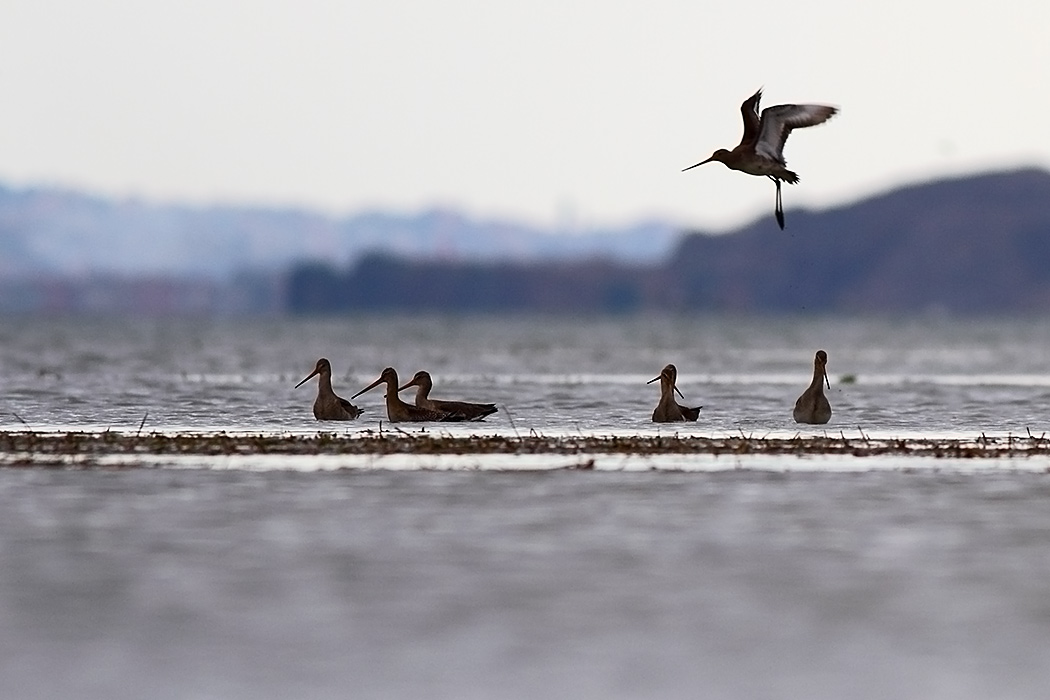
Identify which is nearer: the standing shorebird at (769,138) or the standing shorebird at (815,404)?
the standing shorebird at (769,138)

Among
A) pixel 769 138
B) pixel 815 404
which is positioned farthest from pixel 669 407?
pixel 769 138

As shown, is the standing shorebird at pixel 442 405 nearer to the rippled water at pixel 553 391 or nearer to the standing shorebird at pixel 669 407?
the rippled water at pixel 553 391

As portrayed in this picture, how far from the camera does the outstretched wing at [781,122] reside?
80.4ft

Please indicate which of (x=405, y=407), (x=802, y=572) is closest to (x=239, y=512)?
(x=802, y=572)

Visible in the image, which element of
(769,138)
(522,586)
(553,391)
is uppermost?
(769,138)

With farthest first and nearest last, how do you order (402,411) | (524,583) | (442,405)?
1. (442,405)
2. (402,411)
3. (524,583)

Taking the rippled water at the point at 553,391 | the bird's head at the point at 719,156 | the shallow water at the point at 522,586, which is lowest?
the shallow water at the point at 522,586

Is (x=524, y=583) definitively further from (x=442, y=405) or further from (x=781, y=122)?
(x=442, y=405)

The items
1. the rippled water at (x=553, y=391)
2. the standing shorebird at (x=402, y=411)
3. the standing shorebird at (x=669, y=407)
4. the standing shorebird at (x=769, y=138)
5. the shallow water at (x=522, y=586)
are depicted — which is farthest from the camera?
the rippled water at (x=553, y=391)

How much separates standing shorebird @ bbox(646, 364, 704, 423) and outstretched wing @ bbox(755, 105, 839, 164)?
4495 millimetres

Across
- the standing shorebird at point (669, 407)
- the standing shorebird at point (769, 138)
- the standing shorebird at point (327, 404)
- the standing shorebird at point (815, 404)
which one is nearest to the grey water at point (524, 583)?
the standing shorebird at point (769, 138)

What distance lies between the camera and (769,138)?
80.8 feet

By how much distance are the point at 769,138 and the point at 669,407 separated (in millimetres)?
5312

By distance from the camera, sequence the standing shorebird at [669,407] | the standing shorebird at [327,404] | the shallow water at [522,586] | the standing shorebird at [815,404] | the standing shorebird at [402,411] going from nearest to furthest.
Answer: the shallow water at [522,586] → the standing shorebird at [402,411] → the standing shorebird at [669,407] → the standing shorebird at [815,404] → the standing shorebird at [327,404]
